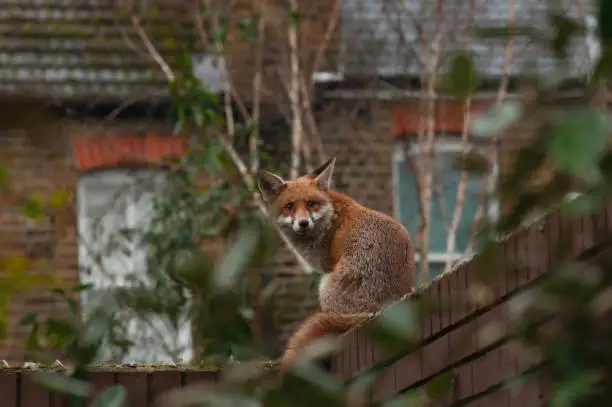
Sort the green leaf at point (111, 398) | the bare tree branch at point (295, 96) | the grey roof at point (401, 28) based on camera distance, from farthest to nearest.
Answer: the grey roof at point (401, 28) < the bare tree branch at point (295, 96) < the green leaf at point (111, 398)

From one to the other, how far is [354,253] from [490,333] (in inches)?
162

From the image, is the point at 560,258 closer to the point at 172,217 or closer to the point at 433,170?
the point at 172,217

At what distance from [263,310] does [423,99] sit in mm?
10229

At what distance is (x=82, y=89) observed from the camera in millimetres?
12656

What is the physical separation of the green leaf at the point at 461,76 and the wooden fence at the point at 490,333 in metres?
1.08

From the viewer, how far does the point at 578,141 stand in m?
1.02

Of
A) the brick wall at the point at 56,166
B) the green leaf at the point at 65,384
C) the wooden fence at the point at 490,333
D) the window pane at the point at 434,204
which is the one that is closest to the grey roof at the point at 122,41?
the brick wall at the point at 56,166

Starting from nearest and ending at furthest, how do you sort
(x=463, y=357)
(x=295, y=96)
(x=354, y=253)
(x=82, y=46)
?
(x=463, y=357), (x=354, y=253), (x=295, y=96), (x=82, y=46)

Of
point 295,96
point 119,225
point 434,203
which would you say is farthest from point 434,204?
point 119,225

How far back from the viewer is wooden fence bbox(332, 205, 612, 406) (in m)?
2.42

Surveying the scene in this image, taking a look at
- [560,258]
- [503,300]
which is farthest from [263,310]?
[503,300]

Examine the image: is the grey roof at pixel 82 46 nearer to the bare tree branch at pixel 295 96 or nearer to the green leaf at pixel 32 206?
the bare tree branch at pixel 295 96

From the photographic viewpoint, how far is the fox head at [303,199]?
23.3 ft

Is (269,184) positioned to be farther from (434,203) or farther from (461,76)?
(461,76)
